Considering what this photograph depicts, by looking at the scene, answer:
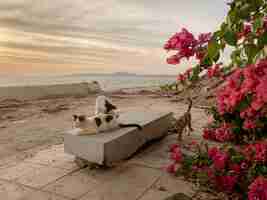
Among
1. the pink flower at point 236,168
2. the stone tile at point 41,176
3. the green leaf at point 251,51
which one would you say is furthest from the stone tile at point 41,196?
the green leaf at point 251,51

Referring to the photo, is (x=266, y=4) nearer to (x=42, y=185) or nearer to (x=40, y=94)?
(x=42, y=185)

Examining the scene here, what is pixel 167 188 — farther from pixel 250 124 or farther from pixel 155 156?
pixel 250 124

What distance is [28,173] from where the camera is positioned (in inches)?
111

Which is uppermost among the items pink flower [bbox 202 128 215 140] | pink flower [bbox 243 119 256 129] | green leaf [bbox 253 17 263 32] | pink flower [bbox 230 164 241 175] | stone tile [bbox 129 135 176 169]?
green leaf [bbox 253 17 263 32]

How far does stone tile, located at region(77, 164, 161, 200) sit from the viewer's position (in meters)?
2.29

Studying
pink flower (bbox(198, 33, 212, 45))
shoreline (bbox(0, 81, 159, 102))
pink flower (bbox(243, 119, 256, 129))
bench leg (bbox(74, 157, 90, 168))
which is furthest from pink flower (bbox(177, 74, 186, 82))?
shoreline (bbox(0, 81, 159, 102))

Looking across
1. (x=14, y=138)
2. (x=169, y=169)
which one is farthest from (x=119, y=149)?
(x=14, y=138)

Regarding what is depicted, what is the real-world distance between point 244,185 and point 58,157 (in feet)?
6.90

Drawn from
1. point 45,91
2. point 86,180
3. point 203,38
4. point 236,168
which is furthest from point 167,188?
point 45,91

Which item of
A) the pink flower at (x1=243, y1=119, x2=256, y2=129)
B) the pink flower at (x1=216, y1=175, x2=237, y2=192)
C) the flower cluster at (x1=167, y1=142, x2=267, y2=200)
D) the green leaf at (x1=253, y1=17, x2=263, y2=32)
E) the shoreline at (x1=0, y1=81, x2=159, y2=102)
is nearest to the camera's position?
the green leaf at (x1=253, y1=17, x2=263, y2=32)

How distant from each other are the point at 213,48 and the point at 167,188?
5.18 ft

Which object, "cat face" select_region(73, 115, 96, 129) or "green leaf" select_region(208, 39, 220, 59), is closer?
"green leaf" select_region(208, 39, 220, 59)

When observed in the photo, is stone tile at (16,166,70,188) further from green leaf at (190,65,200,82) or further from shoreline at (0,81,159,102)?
shoreline at (0,81,159,102)

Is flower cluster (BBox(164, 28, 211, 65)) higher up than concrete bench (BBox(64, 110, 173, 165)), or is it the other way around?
flower cluster (BBox(164, 28, 211, 65))
